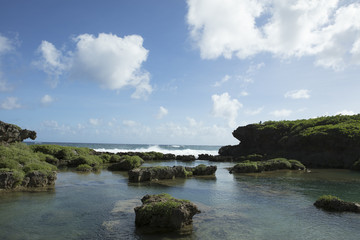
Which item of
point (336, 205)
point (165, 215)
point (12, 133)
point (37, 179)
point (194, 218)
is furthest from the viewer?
point (12, 133)

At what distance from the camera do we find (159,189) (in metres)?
25.0

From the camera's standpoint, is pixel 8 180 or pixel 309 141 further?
pixel 309 141

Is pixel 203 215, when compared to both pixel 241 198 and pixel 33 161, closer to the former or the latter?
pixel 241 198

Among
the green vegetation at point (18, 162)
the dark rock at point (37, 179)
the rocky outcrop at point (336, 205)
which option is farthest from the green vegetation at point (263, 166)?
the green vegetation at point (18, 162)

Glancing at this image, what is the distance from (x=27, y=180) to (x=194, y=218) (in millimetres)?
16050

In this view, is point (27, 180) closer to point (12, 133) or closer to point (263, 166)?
point (12, 133)

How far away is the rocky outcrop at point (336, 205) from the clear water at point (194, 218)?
3.05 feet

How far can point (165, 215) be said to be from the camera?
43.9ft

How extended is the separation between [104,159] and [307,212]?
46.9 meters

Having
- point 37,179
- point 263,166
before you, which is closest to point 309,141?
point 263,166

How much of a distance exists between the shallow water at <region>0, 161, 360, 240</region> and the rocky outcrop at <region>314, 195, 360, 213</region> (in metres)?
0.87

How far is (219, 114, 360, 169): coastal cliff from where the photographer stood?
2105 inches

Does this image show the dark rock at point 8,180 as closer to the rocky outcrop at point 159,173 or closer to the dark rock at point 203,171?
the rocky outcrop at point 159,173

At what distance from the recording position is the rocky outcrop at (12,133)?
29.1 metres
